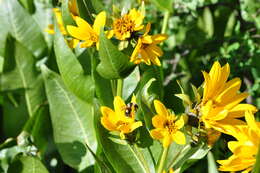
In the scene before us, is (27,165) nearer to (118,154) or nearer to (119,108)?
(118,154)

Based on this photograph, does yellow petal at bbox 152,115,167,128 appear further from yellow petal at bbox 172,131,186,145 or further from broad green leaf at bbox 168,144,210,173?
broad green leaf at bbox 168,144,210,173

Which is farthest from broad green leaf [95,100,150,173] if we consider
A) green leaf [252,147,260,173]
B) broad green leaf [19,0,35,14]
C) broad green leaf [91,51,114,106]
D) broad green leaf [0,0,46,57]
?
broad green leaf [19,0,35,14]

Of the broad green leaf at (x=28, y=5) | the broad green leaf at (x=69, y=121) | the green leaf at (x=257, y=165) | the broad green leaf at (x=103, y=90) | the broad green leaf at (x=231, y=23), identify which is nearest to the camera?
the green leaf at (x=257, y=165)

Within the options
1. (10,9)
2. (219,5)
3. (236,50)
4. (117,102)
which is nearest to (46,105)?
(10,9)

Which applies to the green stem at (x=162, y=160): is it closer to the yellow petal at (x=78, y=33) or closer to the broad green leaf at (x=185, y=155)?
the broad green leaf at (x=185, y=155)

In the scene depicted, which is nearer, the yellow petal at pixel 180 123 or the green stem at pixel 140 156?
the yellow petal at pixel 180 123

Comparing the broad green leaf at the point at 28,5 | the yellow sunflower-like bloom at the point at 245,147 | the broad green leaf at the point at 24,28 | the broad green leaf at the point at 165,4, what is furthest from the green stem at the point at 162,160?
the broad green leaf at the point at 28,5
